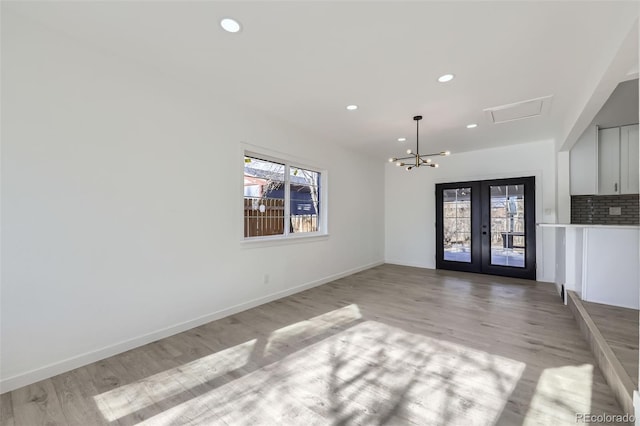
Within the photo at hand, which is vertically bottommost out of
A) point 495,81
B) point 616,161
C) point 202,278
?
point 202,278

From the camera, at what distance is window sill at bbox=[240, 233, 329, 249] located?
372 centimetres

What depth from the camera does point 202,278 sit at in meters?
3.17

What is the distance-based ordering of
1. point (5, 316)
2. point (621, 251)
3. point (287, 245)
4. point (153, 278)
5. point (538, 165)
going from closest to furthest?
point (5, 316) < point (153, 278) < point (621, 251) < point (287, 245) < point (538, 165)

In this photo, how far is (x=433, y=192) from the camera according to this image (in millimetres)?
6395

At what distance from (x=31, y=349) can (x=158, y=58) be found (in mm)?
2630

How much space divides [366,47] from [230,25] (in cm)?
112

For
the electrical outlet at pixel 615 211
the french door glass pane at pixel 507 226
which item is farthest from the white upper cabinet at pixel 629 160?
the french door glass pane at pixel 507 226

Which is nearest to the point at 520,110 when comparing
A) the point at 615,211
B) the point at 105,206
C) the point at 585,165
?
the point at 585,165

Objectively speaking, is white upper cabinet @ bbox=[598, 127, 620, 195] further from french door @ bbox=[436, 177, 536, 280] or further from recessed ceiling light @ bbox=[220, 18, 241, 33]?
recessed ceiling light @ bbox=[220, 18, 241, 33]

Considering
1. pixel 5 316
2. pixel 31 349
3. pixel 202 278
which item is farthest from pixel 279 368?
pixel 5 316

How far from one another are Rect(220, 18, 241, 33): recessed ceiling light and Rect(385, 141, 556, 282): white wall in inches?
211

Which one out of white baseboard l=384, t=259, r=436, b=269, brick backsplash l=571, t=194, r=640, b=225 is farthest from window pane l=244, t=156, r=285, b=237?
brick backsplash l=571, t=194, r=640, b=225

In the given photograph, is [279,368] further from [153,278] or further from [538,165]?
[538,165]

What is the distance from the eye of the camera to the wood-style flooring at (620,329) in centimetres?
203
